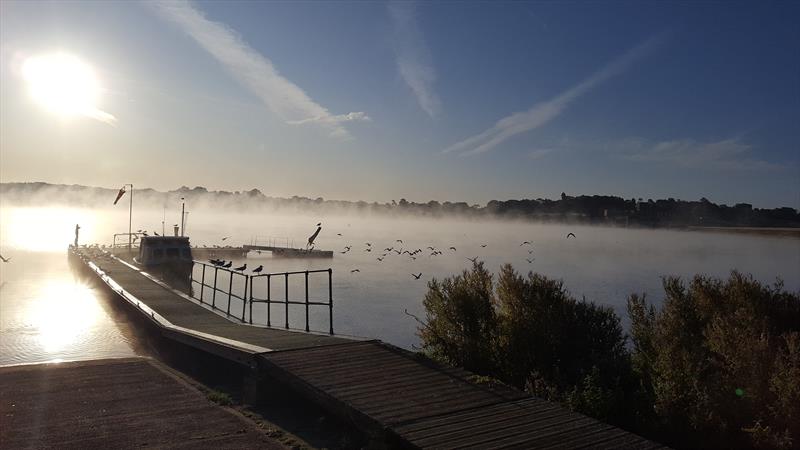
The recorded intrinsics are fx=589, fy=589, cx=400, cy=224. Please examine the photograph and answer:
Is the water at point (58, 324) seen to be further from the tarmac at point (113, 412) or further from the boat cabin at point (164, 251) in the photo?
the tarmac at point (113, 412)

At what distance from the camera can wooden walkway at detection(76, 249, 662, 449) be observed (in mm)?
7117

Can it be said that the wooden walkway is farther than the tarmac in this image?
No

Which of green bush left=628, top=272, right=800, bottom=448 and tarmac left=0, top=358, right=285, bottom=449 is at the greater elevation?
green bush left=628, top=272, right=800, bottom=448

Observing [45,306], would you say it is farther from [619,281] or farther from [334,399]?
[619,281]

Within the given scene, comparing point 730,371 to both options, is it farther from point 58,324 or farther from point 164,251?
point 164,251

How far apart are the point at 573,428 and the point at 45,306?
31.2 meters

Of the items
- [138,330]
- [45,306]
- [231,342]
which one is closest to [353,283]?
[45,306]

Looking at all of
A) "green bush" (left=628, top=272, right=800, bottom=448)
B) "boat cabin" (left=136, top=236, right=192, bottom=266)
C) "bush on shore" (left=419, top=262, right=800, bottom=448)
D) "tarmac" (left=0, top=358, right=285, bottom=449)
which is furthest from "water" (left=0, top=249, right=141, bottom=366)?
"green bush" (left=628, top=272, right=800, bottom=448)

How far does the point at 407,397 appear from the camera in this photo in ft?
28.3

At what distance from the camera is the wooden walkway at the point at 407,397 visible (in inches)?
280

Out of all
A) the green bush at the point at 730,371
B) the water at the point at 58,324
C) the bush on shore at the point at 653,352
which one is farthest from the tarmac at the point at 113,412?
the water at the point at 58,324

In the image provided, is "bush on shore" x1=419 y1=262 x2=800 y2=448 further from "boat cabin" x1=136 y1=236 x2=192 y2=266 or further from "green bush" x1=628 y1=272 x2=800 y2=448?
"boat cabin" x1=136 y1=236 x2=192 y2=266

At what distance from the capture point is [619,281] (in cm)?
6581

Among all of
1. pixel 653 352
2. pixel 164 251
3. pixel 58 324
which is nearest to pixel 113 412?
pixel 653 352
